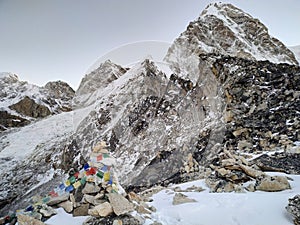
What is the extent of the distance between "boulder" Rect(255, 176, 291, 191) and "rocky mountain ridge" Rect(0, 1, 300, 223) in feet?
3.05

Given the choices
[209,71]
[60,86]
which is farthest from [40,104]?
[209,71]

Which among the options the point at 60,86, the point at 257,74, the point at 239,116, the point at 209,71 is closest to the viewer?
the point at 239,116

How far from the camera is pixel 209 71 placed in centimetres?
1736

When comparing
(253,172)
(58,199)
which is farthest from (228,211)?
(58,199)

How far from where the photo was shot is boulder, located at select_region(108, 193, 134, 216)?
402cm

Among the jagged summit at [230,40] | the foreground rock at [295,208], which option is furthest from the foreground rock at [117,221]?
the jagged summit at [230,40]

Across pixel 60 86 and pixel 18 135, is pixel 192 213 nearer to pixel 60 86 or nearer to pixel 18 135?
pixel 18 135

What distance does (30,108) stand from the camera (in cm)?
5338

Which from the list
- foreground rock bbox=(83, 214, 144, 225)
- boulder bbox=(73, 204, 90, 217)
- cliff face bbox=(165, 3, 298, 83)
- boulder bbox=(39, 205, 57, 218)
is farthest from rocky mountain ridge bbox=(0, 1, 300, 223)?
boulder bbox=(39, 205, 57, 218)

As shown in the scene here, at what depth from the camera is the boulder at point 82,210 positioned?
451 centimetres

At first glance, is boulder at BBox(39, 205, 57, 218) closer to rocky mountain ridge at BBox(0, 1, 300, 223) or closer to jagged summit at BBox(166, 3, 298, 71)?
rocky mountain ridge at BBox(0, 1, 300, 223)

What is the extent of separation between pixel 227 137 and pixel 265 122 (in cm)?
210

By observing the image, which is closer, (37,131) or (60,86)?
(37,131)

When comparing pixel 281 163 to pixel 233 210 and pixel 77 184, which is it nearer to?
pixel 233 210
